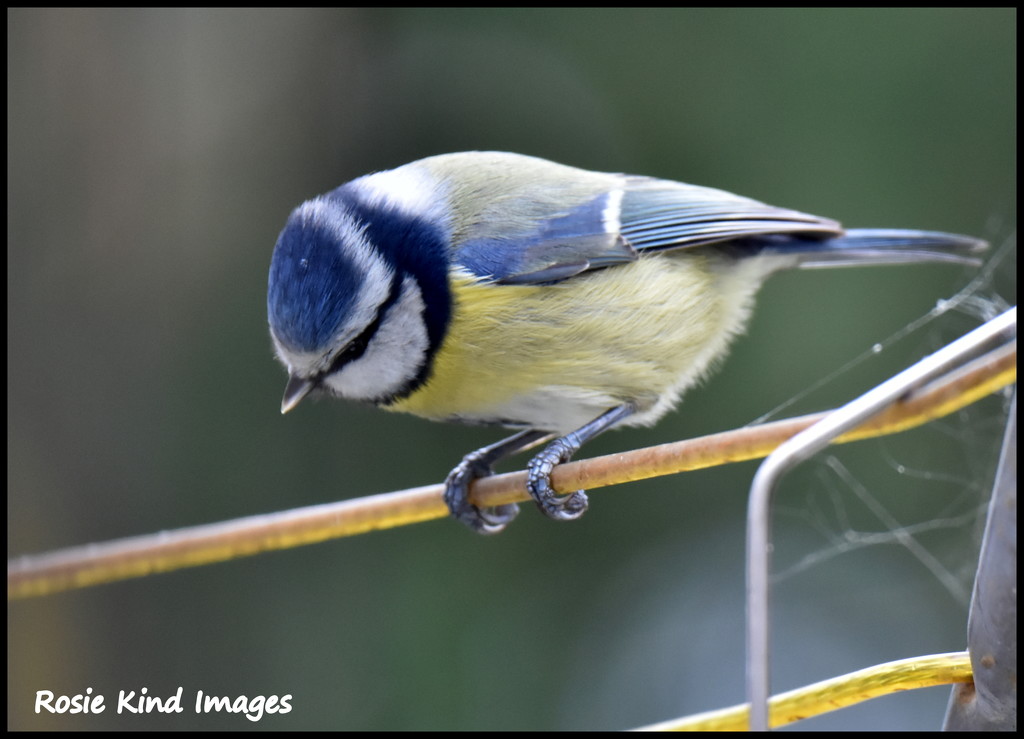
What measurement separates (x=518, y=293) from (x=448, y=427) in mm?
1294

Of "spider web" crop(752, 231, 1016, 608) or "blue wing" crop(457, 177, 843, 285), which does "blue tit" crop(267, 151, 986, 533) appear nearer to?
"blue wing" crop(457, 177, 843, 285)

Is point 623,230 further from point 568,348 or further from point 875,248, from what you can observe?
point 875,248

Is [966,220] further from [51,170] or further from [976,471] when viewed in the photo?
[51,170]

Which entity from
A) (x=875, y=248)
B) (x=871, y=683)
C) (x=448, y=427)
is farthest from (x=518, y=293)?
(x=448, y=427)

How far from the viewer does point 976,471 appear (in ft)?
6.26

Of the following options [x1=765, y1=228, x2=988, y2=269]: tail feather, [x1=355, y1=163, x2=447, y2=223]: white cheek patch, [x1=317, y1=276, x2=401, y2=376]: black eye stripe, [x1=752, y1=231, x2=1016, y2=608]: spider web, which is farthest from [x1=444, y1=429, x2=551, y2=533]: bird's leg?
[x1=752, y1=231, x2=1016, y2=608]: spider web

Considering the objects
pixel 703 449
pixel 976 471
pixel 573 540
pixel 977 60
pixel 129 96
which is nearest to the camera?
pixel 703 449

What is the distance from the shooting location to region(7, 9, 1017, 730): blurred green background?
227 centimetres

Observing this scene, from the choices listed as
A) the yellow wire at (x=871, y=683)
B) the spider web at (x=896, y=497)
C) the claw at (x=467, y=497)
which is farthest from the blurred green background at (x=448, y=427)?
the yellow wire at (x=871, y=683)

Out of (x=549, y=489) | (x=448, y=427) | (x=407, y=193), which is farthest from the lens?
(x=448, y=427)

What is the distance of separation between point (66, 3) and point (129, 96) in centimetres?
26

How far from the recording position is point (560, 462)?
1.29 metres

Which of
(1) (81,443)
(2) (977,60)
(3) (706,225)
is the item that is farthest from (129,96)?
(2) (977,60)

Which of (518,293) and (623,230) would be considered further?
(623,230)
